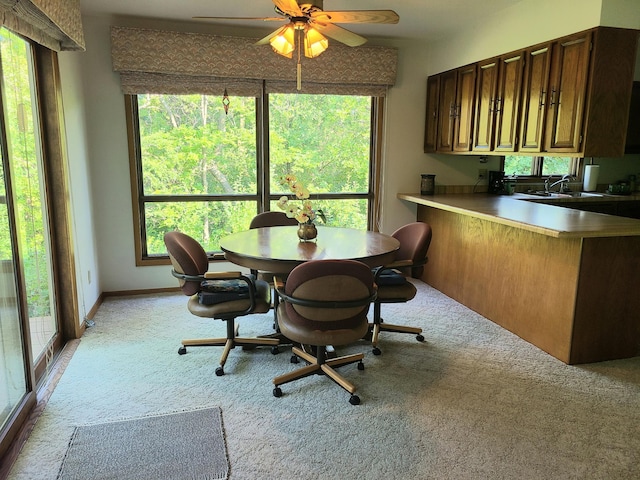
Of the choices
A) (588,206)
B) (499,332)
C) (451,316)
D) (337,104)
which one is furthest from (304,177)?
(588,206)

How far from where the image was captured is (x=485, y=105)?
4035 mm

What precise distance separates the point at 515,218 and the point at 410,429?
173 centimetres

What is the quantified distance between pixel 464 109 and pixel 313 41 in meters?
2.09

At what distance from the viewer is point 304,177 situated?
4645 mm

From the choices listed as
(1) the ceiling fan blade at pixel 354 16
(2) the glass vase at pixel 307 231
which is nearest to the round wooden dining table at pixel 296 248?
(2) the glass vase at pixel 307 231

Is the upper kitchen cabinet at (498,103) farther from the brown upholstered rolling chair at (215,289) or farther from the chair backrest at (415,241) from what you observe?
the brown upholstered rolling chair at (215,289)

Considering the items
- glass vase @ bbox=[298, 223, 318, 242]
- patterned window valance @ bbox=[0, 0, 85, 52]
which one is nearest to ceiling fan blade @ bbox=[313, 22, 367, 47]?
glass vase @ bbox=[298, 223, 318, 242]

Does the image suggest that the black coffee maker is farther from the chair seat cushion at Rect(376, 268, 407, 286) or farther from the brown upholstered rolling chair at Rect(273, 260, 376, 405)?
the brown upholstered rolling chair at Rect(273, 260, 376, 405)

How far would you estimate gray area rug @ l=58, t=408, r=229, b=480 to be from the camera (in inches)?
76.2

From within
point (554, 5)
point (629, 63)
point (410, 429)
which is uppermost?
point (554, 5)

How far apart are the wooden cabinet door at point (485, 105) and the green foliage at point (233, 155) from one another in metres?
1.12

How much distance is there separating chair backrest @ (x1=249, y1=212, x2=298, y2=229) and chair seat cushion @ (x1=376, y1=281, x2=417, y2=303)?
3.93ft

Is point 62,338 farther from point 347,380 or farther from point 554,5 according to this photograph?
point 554,5

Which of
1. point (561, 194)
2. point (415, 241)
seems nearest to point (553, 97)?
point (415, 241)
